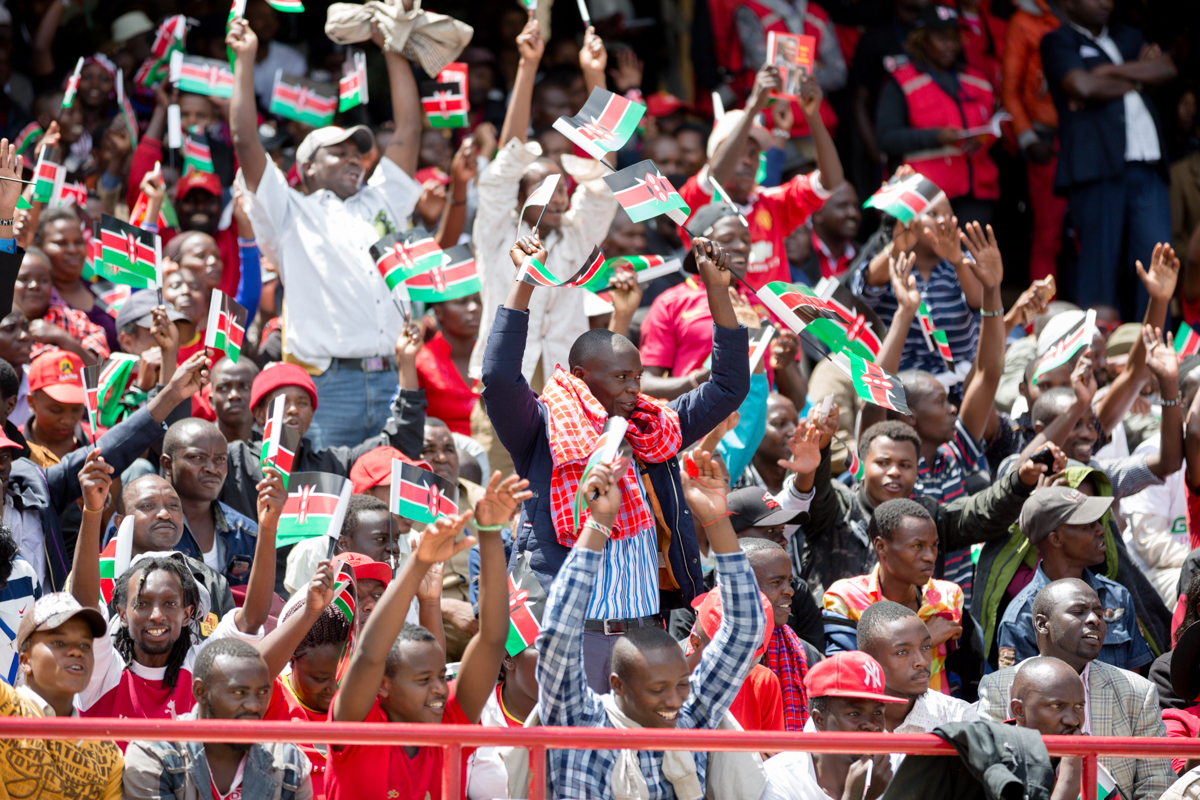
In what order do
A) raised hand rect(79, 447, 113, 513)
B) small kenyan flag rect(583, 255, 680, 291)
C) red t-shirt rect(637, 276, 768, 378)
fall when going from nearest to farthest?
raised hand rect(79, 447, 113, 513) → small kenyan flag rect(583, 255, 680, 291) → red t-shirt rect(637, 276, 768, 378)

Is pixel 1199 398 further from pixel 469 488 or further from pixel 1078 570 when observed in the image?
pixel 469 488

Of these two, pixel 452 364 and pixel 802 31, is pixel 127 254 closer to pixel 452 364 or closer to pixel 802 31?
pixel 452 364

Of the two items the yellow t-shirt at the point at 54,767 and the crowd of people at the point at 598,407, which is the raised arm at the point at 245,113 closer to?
the crowd of people at the point at 598,407

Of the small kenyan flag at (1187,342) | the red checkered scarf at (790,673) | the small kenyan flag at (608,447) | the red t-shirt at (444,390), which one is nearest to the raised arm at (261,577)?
the small kenyan flag at (608,447)

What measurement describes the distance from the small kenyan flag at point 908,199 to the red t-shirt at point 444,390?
227 cm

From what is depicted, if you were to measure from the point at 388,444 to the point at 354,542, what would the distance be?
90 centimetres

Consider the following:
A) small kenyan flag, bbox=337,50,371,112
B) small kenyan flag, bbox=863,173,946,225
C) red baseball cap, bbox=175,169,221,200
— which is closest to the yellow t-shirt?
small kenyan flag, bbox=337,50,371,112

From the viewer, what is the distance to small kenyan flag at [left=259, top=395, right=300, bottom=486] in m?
5.36

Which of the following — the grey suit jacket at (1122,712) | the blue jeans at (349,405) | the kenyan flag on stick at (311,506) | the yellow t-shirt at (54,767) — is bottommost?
the grey suit jacket at (1122,712)

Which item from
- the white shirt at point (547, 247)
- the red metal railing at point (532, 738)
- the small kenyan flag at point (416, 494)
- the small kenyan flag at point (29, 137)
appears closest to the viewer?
the red metal railing at point (532, 738)

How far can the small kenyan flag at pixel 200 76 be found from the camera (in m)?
7.95

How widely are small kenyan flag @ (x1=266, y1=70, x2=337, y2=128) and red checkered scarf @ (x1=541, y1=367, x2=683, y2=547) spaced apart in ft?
12.9

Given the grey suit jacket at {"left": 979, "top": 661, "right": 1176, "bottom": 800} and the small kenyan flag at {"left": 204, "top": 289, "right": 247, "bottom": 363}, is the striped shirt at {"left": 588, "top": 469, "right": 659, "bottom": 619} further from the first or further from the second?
the small kenyan flag at {"left": 204, "top": 289, "right": 247, "bottom": 363}

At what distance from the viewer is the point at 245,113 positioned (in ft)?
23.5
